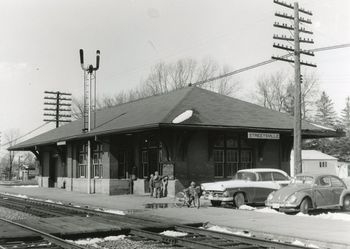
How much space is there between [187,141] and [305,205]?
26.8 ft

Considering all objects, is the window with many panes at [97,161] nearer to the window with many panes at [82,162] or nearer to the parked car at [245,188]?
the window with many panes at [82,162]

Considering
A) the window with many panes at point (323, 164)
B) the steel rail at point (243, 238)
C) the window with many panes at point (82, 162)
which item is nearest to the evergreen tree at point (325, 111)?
the window with many panes at point (323, 164)

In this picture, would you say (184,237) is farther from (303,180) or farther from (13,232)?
(303,180)

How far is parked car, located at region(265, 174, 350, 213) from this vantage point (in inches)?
612

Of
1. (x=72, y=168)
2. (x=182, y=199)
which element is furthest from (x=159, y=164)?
(x=72, y=168)

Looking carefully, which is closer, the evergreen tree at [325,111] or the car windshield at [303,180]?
the car windshield at [303,180]

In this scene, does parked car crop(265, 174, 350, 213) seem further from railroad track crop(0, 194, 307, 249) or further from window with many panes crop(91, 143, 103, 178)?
window with many panes crop(91, 143, 103, 178)

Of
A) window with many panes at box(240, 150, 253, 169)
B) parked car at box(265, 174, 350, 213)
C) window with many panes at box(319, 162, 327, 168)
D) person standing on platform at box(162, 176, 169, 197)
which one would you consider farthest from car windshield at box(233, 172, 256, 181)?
window with many panes at box(319, 162, 327, 168)

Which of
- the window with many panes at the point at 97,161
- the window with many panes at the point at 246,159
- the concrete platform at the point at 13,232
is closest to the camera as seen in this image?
the concrete platform at the point at 13,232

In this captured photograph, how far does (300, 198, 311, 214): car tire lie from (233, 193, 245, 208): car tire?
9.84 ft

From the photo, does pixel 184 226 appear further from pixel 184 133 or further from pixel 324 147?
pixel 324 147

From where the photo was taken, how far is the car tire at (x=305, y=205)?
15484 millimetres

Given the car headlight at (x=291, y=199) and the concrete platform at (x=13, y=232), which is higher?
the car headlight at (x=291, y=199)

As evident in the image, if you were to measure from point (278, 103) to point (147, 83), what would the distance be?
62.9ft
